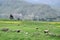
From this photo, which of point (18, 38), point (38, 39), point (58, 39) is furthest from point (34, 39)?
point (58, 39)

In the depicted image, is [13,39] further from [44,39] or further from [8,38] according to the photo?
[44,39]

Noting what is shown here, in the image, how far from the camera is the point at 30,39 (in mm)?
30766

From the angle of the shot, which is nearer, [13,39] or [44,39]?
[13,39]

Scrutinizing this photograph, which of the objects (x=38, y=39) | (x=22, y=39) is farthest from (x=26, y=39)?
(x=38, y=39)

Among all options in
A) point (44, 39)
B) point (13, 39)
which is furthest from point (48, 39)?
point (13, 39)

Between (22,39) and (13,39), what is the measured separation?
137 centimetres

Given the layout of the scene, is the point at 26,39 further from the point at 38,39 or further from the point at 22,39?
the point at 38,39

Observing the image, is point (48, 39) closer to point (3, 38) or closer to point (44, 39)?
point (44, 39)

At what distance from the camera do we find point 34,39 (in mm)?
31484

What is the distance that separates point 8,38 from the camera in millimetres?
30844

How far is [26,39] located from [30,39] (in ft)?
3.02

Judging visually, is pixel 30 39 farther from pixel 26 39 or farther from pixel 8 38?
pixel 8 38

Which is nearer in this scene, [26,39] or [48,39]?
[26,39]

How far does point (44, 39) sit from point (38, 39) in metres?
1.03
